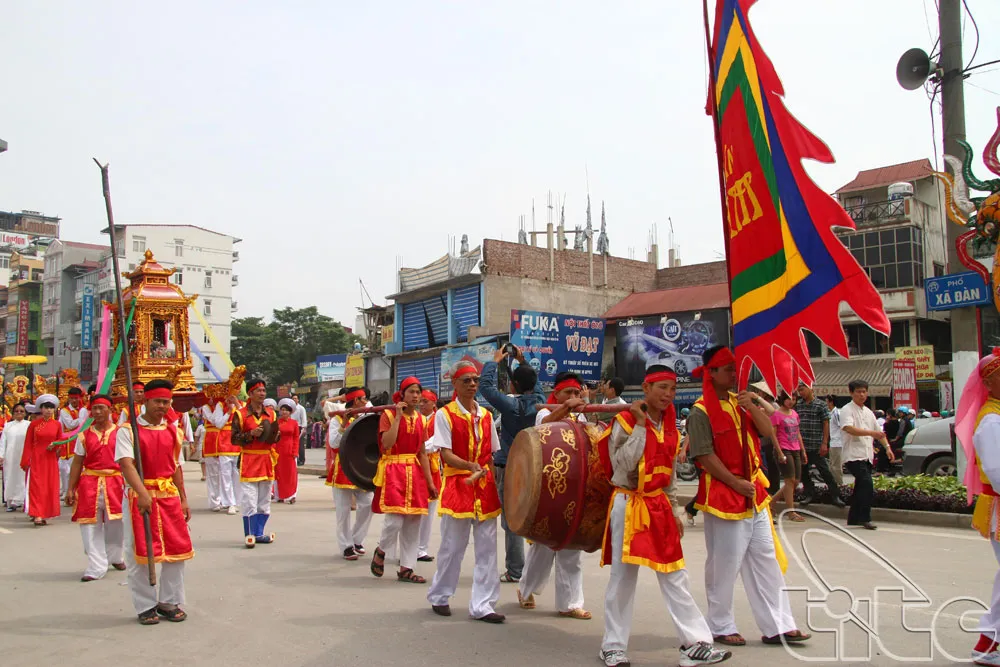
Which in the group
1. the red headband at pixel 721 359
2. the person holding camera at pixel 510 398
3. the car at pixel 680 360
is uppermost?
the car at pixel 680 360

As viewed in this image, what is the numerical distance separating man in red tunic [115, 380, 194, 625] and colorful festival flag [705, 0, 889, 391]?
411cm

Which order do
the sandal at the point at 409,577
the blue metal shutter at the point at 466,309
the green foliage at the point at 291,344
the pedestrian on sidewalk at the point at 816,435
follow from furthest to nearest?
1. the green foliage at the point at 291,344
2. the blue metal shutter at the point at 466,309
3. the pedestrian on sidewalk at the point at 816,435
4. the sandal at the point at 409,577

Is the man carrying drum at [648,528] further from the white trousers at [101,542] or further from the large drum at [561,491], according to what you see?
the white trousers at [101,542]

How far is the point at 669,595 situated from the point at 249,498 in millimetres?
6304

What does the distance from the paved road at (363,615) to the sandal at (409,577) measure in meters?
0.12

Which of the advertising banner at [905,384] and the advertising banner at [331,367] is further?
the advertising banner at [331,367]

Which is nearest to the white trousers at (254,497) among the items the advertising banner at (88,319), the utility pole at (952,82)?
the utility pole at (952,82)

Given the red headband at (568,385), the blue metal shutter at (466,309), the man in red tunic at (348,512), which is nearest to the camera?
the red headband at (568,385)

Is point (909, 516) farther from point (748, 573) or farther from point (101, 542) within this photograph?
point (101, 542)

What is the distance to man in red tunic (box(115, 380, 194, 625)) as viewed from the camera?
6254mm

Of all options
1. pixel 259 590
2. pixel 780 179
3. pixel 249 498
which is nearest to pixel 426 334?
pixel 249 498

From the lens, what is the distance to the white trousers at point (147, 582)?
6.32 meters

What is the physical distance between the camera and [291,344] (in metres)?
60.9

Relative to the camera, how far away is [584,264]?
129 ft
